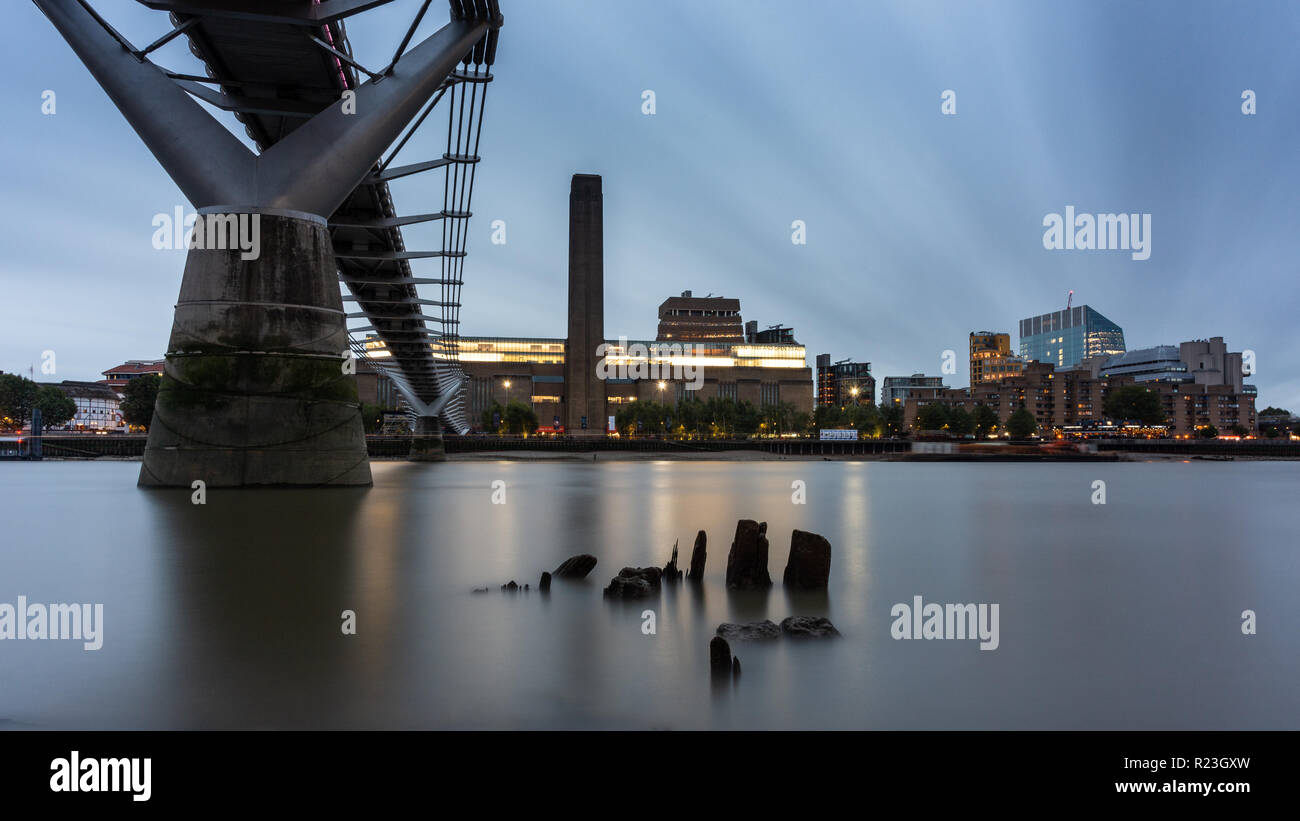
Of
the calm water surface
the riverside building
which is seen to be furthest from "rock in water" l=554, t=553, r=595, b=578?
the riverside building

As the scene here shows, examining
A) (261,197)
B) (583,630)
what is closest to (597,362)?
(261,197)

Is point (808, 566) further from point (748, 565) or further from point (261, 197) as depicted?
point (261, 197)

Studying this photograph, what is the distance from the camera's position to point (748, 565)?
1270 cm

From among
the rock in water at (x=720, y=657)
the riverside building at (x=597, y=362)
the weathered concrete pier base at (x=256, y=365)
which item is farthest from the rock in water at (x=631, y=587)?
the riverside building at (x=597, y=362)

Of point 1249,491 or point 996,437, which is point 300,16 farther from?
point 996,437

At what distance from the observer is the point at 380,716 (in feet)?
21.1

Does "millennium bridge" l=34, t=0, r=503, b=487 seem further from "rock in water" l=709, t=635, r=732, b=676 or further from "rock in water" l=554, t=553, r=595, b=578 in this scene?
"rock in water" l=709, t=635, r=732, b=676

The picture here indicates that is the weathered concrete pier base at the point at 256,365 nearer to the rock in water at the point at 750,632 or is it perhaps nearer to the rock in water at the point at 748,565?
the rock in water at the point at 748,565

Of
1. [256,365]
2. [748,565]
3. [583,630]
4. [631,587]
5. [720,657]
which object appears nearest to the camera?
[720,657]

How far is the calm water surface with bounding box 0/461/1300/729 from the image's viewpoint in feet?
22.6

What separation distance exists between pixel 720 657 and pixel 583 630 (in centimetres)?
239

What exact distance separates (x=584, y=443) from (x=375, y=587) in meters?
103
